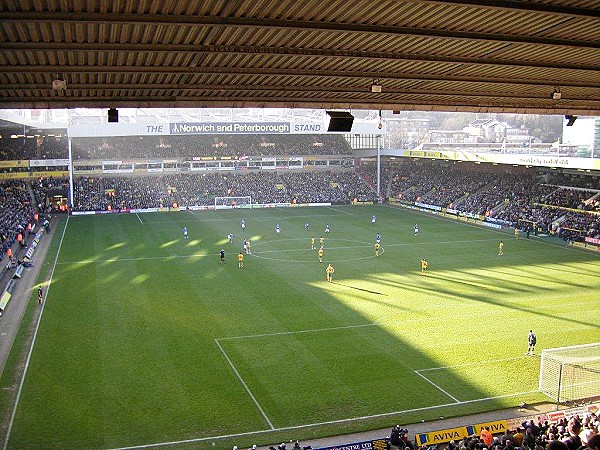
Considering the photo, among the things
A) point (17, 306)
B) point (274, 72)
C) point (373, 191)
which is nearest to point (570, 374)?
point (274, 72)

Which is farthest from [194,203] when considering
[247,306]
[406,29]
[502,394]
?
[406,29]

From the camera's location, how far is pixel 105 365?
21.9m

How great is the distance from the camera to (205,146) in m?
87.8

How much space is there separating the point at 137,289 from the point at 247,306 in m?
7.27

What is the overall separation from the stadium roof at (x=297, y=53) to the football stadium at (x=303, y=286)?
7 cm

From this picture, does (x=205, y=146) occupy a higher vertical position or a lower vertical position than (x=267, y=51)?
higher

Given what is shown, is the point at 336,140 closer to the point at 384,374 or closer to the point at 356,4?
the point at 384,374

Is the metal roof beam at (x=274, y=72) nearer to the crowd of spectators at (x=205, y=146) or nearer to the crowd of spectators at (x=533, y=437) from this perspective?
the crowd of spectators at (x=533, y=437)

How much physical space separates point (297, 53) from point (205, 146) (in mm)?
75112

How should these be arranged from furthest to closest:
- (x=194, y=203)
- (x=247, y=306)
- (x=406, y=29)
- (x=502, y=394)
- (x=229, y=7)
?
1. (x=194, y=203)
2. (x=247, y=306)
3. (x=502, y=394)
4. (x=406, y=29)
5. (x=229, y=7)

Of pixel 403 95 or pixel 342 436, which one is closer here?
pixel 342 436

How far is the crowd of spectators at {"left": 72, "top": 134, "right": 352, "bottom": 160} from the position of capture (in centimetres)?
8200

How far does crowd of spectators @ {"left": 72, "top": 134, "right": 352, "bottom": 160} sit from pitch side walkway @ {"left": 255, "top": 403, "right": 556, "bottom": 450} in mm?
69967

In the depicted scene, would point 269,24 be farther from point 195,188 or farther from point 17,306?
point 195,188
